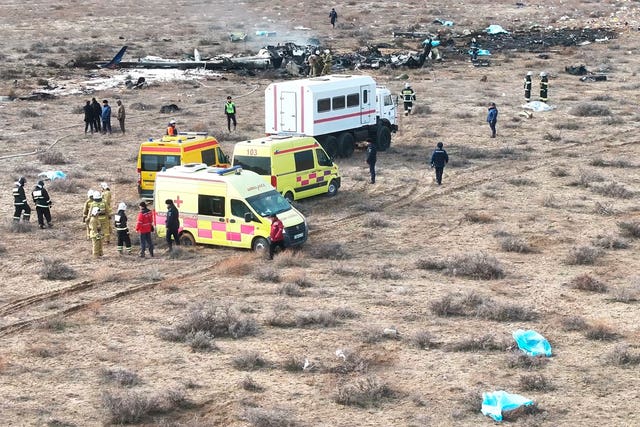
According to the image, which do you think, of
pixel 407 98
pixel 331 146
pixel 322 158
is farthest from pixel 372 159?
pixel 407 98

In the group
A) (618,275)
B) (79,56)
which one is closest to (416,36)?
(79,56)

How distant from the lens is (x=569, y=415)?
1544 centimetres

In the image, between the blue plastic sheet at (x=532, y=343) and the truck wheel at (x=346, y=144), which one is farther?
the truck wheel at (x=346, y=144)

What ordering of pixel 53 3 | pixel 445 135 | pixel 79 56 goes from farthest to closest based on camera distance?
pixel 53 3, pixel 79 56, pixel 445 135

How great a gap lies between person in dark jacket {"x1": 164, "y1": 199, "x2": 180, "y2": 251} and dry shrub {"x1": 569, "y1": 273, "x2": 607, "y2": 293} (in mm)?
8864

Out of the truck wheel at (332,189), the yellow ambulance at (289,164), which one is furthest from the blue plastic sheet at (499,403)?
the truck wheel at (332,189)

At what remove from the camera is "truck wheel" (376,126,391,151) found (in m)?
36.2

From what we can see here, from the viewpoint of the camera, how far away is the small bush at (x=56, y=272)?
2234 cm

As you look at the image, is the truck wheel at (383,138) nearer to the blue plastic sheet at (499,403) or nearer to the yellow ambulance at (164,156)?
the yellow ambulance at (164,156)

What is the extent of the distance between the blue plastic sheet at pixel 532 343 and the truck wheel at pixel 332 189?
1207 cm

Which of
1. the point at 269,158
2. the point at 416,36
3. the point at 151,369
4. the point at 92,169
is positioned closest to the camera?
the point at 151,369

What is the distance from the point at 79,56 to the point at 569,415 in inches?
1917

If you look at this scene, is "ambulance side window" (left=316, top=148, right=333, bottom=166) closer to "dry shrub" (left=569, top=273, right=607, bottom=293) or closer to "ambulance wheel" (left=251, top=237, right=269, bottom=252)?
"ambulance wheel" (left=251, top=237, right=269, bottom=252)

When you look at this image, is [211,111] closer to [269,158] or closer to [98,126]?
[98,126]
